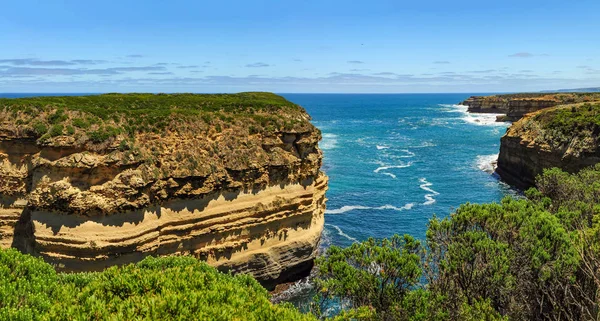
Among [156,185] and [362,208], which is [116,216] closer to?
[156,185]

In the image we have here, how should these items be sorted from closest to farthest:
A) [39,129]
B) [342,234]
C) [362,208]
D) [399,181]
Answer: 1. [39,129]
2. [342,234]
3. [362,208]
4. [399,181]

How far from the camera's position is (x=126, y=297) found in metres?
15.3

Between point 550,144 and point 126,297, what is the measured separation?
6886 centimetres

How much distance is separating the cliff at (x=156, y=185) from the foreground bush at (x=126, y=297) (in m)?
12.5

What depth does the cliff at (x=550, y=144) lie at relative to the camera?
60.4m

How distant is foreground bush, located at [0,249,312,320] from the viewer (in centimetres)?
1320

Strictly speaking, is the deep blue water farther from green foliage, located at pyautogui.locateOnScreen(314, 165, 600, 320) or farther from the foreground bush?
the foreground bush

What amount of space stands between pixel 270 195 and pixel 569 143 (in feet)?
168

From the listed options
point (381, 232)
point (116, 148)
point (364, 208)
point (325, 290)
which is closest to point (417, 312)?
point (325, 290)

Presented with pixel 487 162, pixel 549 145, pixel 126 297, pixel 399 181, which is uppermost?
pixel 549 145

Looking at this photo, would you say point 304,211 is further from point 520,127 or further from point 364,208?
point 520,127

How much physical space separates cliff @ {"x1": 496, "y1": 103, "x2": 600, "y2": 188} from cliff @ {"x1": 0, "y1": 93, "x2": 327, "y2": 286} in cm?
4360

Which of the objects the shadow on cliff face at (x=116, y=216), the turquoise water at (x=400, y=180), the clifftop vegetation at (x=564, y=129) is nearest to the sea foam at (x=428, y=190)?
the turquoise water at (x=400, y=180)

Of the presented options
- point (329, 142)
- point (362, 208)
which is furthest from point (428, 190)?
point (329, 142)
